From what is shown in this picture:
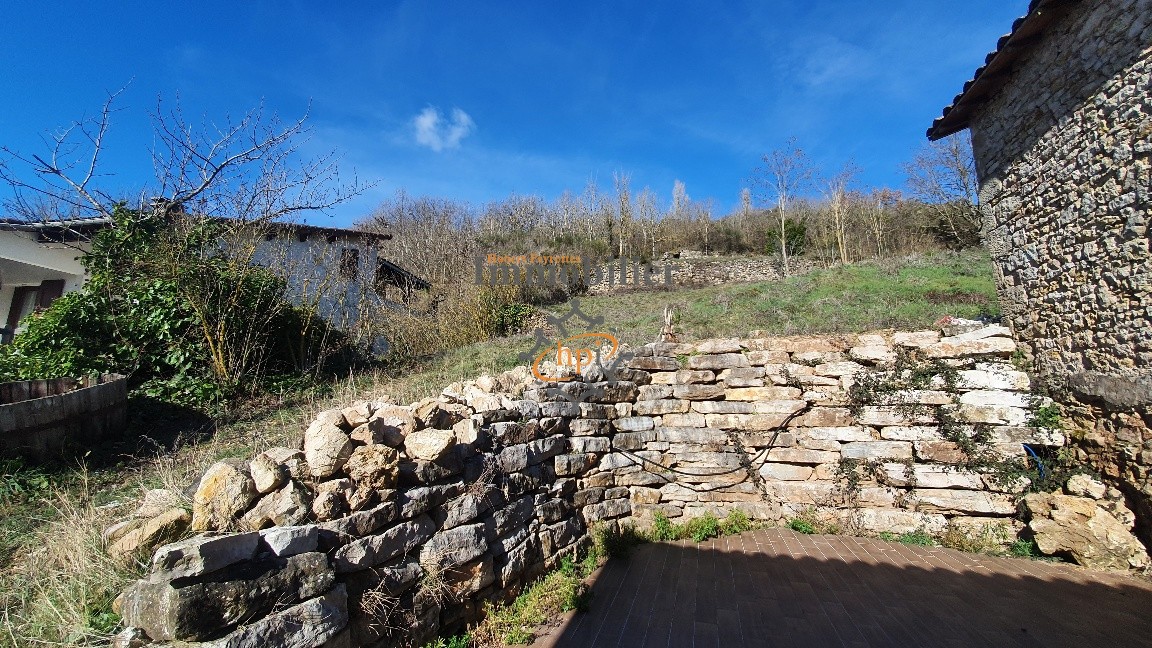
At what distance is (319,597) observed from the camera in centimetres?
238

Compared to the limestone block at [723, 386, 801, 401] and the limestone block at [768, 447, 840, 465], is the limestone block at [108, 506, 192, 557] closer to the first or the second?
the limestone block at [723, 386, 801, 401]

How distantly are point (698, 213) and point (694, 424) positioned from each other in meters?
22.6

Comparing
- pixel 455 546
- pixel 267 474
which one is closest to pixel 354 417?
pixel 267 474

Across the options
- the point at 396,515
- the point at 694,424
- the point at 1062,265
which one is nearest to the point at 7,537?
the point at 396,515

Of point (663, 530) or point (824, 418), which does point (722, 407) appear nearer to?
point (824, 418)

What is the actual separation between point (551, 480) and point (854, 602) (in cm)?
251

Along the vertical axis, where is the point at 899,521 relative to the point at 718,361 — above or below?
below

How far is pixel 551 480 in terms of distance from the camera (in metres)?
4.45

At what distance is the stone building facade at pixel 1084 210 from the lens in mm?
3445

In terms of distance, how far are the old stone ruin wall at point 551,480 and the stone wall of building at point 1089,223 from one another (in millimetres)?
323

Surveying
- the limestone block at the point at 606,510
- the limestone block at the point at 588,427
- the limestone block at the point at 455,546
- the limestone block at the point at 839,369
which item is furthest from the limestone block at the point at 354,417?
the limestone block at the point at 839,369

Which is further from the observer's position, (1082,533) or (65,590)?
(1082,533)

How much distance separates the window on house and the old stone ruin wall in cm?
786

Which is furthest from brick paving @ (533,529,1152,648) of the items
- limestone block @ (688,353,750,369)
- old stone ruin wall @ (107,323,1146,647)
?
limestone block @ (688,353,750,369)
